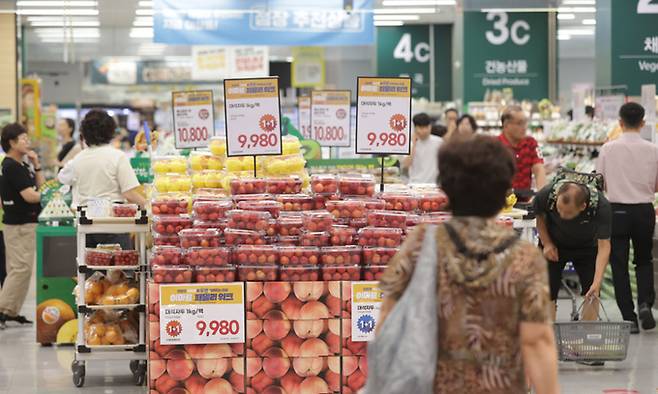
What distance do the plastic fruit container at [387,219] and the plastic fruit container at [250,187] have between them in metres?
0.78

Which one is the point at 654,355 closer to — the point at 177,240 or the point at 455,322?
the point at 177,240

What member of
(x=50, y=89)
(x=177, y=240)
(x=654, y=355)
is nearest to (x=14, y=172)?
(x=177, y=240)

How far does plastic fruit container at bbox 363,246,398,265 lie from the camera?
5879mm

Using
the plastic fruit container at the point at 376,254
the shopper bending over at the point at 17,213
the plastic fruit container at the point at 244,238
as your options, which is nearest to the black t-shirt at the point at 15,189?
the shopper bending over at the point at 17,213

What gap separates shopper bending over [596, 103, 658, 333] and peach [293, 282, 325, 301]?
161 inches

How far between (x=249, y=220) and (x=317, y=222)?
340mm

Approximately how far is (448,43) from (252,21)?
7.78 metres

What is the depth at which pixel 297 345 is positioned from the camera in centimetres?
582

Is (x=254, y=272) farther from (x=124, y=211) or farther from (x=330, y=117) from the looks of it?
(x=330, y=117)

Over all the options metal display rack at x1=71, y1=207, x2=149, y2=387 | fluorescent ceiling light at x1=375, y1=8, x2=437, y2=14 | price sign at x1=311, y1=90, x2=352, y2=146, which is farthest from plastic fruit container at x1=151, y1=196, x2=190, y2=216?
fluorescent ceiling light at x1=375, y1=8, x2=437, y2=14

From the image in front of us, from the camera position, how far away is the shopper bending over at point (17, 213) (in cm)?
977

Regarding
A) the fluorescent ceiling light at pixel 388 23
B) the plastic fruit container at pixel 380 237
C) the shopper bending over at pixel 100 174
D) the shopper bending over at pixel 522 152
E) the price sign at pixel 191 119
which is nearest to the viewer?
the plastic fruit container at pixel 380 237

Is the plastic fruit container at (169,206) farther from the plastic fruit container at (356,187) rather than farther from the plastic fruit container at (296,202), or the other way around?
the plastic fruit container at (356,187)

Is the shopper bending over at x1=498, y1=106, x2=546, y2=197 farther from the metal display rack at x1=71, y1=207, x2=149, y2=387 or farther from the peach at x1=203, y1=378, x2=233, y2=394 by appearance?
the peach at x1=203, y1=378, x2=233, y2=394
